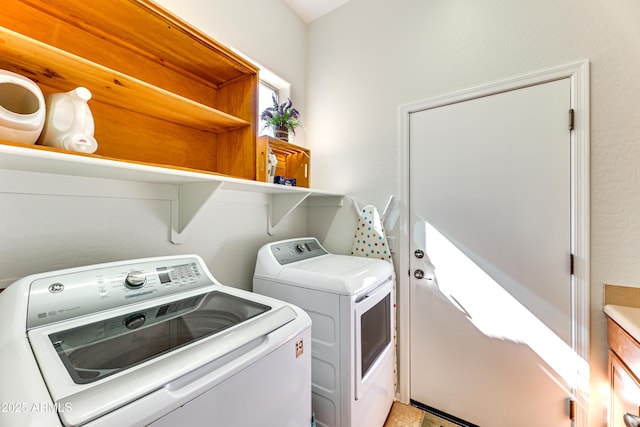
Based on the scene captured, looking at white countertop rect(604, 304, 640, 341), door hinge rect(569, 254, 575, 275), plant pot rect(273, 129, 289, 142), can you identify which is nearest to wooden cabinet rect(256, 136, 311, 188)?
plant pot rect(273, 129, 289, 142)

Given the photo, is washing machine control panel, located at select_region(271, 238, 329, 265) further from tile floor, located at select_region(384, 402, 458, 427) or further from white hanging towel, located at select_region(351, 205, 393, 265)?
tile floor, located at select_region(384, 402, 458, 427)

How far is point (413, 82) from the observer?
1.90 meters

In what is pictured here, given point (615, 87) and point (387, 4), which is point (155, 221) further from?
point (615, 87)

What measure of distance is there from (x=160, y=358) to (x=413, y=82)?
2095 mm

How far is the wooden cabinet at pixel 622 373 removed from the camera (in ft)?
3.40

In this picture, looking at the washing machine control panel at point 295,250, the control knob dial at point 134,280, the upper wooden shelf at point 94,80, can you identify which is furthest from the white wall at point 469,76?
the control knob dial at point 134,280

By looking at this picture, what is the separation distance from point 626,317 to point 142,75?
2.51 meters

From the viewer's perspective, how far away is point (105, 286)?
0.96 m

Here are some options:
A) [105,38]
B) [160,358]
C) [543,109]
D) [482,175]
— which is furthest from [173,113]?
[543,109]

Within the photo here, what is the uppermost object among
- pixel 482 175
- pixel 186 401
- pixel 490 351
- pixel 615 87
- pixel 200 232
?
pixel 615 87

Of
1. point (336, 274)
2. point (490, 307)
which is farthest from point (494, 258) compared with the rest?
point (336, 274)

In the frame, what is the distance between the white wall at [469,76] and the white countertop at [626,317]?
0.08 metres

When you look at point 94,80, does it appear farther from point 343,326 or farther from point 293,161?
point 343,326

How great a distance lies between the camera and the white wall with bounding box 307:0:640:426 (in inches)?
51.4
